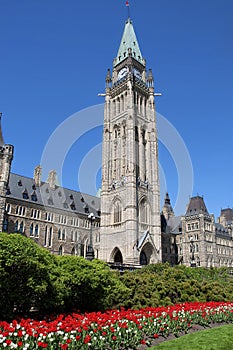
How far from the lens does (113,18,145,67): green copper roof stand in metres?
65.9

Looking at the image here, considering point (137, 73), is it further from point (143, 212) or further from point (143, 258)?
point (143, 258)

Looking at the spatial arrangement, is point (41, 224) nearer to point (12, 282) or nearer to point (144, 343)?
point (12, 282)

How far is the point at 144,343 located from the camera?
9.69 metres

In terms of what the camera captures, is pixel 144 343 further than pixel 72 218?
No

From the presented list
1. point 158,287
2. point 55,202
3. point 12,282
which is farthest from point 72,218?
point 12,282

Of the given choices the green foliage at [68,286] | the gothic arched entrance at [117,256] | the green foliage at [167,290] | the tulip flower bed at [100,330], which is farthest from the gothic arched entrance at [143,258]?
the tulip flower bed at [100,330]

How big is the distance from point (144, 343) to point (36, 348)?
3.55 metres

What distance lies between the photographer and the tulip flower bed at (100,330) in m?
8.58

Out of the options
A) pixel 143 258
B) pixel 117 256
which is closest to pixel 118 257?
pixel 117 256

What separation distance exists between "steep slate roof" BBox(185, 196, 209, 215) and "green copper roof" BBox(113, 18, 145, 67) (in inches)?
1313

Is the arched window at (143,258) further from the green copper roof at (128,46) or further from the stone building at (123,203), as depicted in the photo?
the green copper roof at (128,46)

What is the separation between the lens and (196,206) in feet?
217

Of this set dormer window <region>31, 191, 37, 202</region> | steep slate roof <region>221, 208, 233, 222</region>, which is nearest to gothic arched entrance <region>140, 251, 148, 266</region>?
dormer window <region>31, 191, 37, 202</region>

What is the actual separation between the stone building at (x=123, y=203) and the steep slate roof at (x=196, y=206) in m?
0.23
